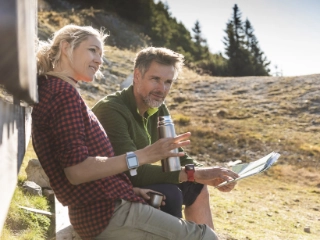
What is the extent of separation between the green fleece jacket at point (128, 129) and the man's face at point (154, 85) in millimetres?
72

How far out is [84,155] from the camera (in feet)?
6.42

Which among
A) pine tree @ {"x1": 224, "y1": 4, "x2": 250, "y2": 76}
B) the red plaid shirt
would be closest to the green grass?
the red plaid shirt

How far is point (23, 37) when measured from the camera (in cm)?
117

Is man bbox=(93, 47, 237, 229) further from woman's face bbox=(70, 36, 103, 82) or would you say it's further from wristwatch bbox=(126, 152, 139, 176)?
wristwatch bbox=(126, 152, 139, 176)

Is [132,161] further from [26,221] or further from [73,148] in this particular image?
[26,221]

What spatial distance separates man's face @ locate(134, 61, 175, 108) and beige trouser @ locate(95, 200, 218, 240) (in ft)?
3.34

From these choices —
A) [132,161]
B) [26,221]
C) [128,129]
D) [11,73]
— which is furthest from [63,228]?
[11,73]

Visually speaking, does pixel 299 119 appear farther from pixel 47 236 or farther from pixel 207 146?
pixel 47 236

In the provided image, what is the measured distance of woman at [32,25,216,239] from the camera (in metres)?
1.98

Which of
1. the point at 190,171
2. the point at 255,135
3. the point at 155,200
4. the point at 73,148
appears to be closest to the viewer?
the point at 73,148

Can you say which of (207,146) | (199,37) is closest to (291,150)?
(207,146)

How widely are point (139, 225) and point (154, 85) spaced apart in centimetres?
117

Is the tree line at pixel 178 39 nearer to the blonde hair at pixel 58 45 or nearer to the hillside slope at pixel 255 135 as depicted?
the hillside slope at pixel 255 135

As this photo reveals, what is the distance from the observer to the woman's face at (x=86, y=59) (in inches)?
90.4
